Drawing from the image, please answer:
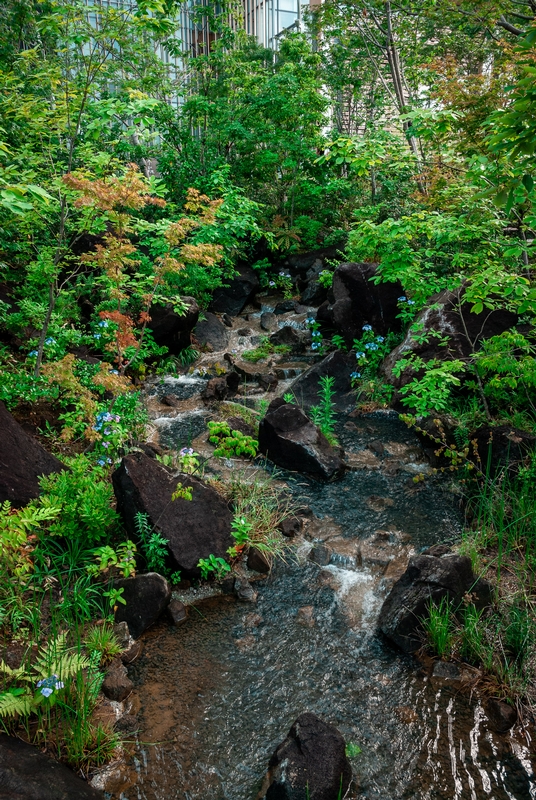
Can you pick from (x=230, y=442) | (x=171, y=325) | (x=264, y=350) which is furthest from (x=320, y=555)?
(x=264, y=350)

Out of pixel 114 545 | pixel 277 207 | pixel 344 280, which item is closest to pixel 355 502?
pixel 114 545

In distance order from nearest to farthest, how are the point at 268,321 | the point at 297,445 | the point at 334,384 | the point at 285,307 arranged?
1. the point at 297,445
2. the point at 334,384
3. the point at 268,321
4. the point at 285,307

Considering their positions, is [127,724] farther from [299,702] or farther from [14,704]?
[299,702]

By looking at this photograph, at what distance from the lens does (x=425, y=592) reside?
4.26 metres

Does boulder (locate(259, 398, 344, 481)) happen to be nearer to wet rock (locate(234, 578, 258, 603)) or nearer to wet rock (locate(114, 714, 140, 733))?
wet rock (locate(234, 578, 258, 603))

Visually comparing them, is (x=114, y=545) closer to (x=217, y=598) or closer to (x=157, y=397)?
(x=217, y=598)

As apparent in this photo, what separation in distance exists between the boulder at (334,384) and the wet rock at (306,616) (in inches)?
169

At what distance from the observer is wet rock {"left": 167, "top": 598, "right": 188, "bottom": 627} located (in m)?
4.55

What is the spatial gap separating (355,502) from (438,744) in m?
2.98

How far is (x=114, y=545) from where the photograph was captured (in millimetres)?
5035

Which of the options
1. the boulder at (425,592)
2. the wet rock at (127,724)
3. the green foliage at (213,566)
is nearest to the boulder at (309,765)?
the wet rock at (127,724)

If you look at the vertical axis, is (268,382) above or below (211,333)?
below

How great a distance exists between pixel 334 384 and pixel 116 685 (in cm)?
611

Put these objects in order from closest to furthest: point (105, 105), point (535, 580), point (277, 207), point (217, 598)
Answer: point (535, 580) < point (217, 598) < point (105, 105) < point (277, 207)
